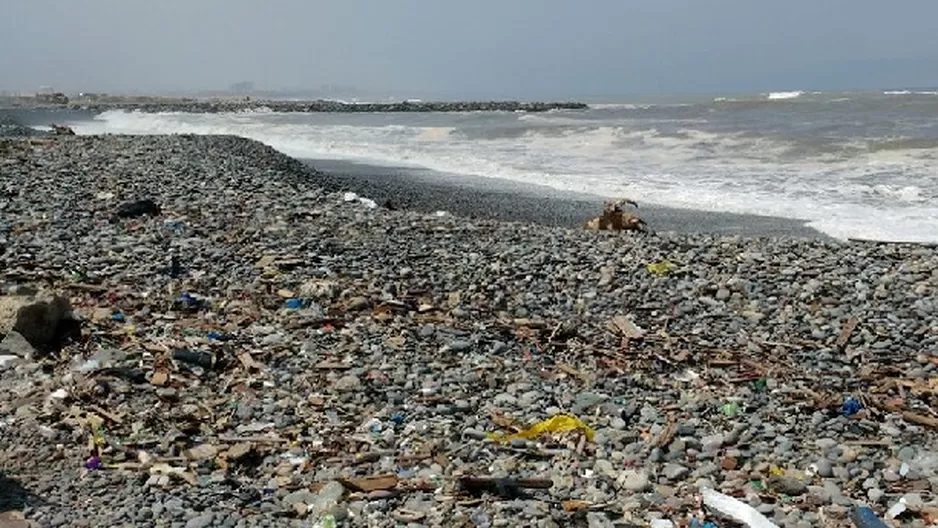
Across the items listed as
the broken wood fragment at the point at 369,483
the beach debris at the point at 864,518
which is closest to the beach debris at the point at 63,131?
the broken wood fragment at the point at 369,483

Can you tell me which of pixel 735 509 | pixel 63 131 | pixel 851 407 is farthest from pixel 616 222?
pixel 63 131

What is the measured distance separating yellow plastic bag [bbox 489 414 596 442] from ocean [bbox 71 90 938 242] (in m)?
8.67

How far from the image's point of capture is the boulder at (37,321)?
6.09 meters

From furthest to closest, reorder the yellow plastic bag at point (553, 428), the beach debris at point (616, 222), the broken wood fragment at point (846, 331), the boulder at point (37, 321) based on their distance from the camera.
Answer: the beach debris at point (616, 222) < the broken wood fragment at point (846, 331) < the boulder at point (37, 321) < the yellow plastic bag at point (553, 428)

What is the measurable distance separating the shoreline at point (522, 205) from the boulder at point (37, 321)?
8259 mm

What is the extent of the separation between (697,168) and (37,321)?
18.3 meters

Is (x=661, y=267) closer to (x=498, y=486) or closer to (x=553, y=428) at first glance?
(x=553, y=428)

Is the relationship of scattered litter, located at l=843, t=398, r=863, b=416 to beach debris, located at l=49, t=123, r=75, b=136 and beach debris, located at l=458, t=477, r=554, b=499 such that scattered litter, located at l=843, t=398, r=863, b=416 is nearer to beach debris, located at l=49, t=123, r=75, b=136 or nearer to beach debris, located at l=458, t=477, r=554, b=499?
beach debris, located at l=458, t=477, r=554, b=499

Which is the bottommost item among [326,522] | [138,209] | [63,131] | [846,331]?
[326,522]

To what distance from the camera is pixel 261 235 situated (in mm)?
9570

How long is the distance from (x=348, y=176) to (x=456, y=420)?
14470 millimetres

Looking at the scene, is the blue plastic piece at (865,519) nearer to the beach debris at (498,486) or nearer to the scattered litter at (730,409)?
the scattered litter at (730,409)

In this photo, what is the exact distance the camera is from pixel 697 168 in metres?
21.5

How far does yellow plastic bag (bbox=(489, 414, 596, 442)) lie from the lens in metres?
5.22
